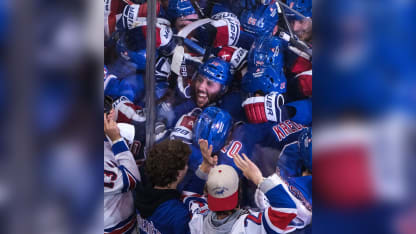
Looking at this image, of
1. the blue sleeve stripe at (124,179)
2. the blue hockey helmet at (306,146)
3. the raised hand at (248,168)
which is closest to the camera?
the blue hockey helmet at (306,146)

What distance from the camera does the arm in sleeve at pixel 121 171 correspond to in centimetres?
150

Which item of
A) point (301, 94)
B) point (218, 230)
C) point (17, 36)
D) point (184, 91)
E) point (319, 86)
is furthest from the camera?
point (184, 91)

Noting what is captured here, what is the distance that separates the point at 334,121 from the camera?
890 mm

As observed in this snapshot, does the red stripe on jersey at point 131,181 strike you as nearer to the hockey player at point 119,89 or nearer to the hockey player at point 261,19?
the hockey player at point 119,89

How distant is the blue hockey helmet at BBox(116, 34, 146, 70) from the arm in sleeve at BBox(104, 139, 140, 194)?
1.04ft

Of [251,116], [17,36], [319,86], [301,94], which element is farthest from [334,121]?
[17,36]

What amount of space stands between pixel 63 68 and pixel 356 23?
0.66 meters

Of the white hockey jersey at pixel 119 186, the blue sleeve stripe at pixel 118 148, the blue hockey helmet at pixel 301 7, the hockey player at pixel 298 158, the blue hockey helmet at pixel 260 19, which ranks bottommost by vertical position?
the white hockey jersey at pixel 119 186

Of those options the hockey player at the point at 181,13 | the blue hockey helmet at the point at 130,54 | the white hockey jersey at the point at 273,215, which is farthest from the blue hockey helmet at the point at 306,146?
the blue hockey helmet at the point at 130,54

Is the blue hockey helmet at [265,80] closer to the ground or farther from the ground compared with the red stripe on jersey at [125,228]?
farther from the ground

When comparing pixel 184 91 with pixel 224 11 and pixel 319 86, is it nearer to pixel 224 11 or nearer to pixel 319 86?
pixel 224 11

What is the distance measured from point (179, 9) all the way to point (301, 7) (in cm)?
47

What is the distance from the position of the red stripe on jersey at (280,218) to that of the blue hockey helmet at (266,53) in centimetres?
47

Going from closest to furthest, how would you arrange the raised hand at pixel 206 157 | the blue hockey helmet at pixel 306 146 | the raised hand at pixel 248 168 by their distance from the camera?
the blue hockey helmet at pixel 306 146, the raised hand at pixel 248 168, the raised hand at pixel 206 157
